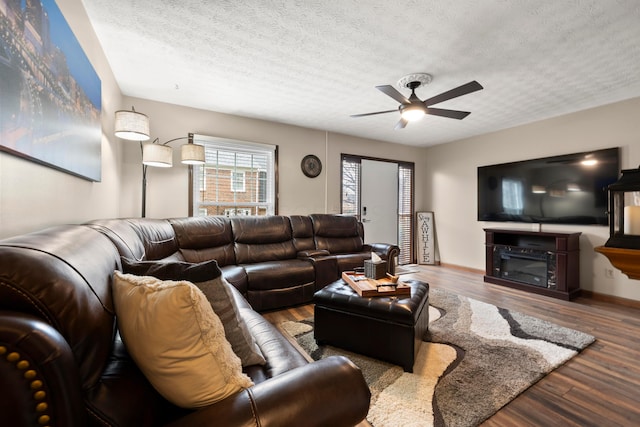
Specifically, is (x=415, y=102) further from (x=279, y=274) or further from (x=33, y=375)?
(x=33, y=375)

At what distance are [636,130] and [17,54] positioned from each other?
541cm

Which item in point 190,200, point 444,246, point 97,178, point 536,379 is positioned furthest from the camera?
point 444,246

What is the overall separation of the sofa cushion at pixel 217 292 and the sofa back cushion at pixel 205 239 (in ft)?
6.47

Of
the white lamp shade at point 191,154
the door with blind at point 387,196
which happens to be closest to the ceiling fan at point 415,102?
the white lamp shade at point 191,154

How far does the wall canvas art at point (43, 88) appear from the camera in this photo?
1.01 meters

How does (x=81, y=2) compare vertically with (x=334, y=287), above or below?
above

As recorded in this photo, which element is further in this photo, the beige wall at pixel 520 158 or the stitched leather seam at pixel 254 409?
the beige wall at pixel 520 158

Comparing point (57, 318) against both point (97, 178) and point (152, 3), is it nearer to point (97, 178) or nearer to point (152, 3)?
point (97, 178)

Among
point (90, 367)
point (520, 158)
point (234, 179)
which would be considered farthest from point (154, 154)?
point (520, 158)

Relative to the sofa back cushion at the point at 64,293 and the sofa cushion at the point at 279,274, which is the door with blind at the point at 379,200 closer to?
the sofa cushion at the point at 279,274

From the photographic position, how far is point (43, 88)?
48.9 inches

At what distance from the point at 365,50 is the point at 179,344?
2.50 m

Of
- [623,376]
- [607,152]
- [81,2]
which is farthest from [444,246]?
[81,2]

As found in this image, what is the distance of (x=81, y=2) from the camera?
1798 millimetres
